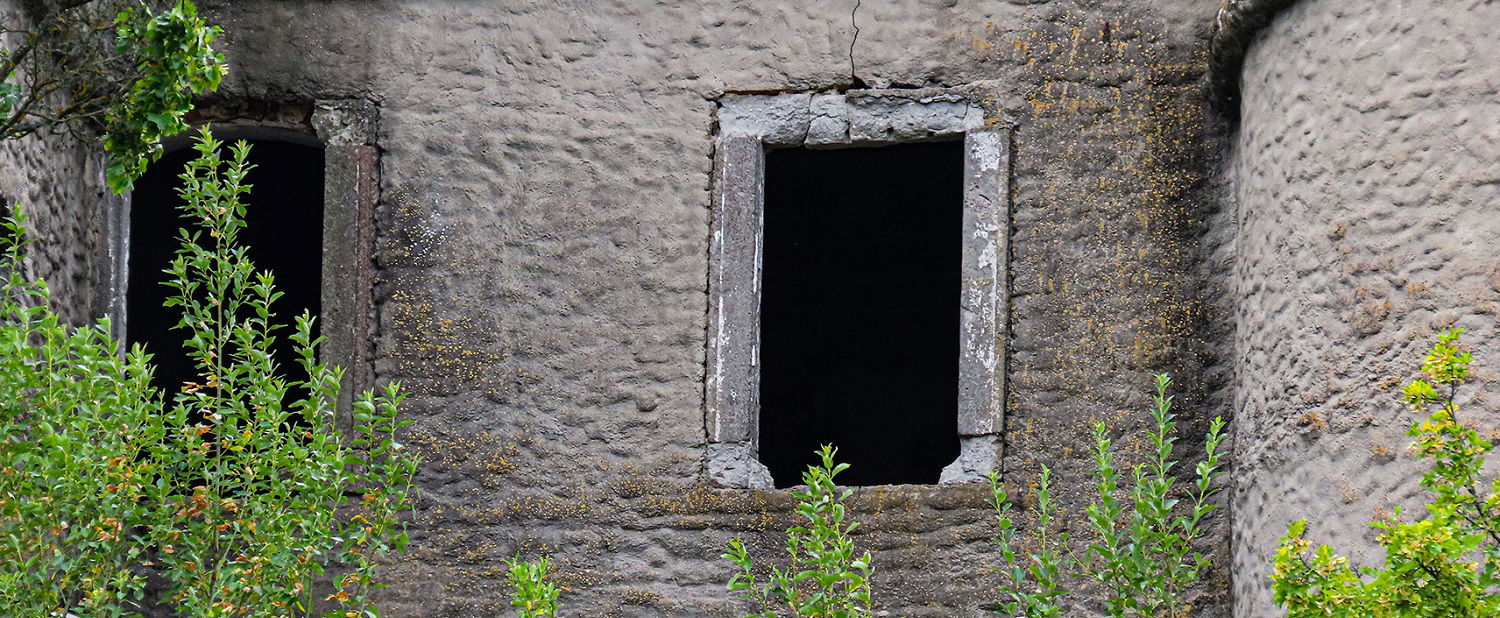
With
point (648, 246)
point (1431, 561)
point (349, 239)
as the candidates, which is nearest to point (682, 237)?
point (648, 246)

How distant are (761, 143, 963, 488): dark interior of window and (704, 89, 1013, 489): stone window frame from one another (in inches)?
146

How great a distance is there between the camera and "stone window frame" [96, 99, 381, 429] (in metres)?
6.91

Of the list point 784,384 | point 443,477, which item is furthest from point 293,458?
point 784,384

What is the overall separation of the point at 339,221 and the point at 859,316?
4232 mm

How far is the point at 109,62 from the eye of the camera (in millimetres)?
6711

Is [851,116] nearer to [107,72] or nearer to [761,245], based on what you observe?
[761,245]

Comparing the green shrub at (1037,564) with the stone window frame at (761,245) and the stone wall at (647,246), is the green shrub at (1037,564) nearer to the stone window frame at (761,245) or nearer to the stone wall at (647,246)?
the stone wall at (647,246)

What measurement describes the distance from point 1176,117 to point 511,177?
2.22m

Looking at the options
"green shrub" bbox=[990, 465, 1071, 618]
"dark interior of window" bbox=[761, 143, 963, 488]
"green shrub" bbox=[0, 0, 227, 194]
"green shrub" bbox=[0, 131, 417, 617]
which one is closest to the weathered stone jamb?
"green shrub" bbox=[0, 0, 227, 194]

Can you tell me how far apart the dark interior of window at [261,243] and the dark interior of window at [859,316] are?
235 centimetres

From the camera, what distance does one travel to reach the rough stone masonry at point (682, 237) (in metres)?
6.48

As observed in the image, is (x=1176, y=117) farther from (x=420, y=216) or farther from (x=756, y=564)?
(x=420, y=216)

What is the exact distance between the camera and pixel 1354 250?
568cm

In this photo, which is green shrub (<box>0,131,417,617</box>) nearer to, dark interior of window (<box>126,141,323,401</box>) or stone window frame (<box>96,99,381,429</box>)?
stone window frame (<box>96,99,381,429</box>)
